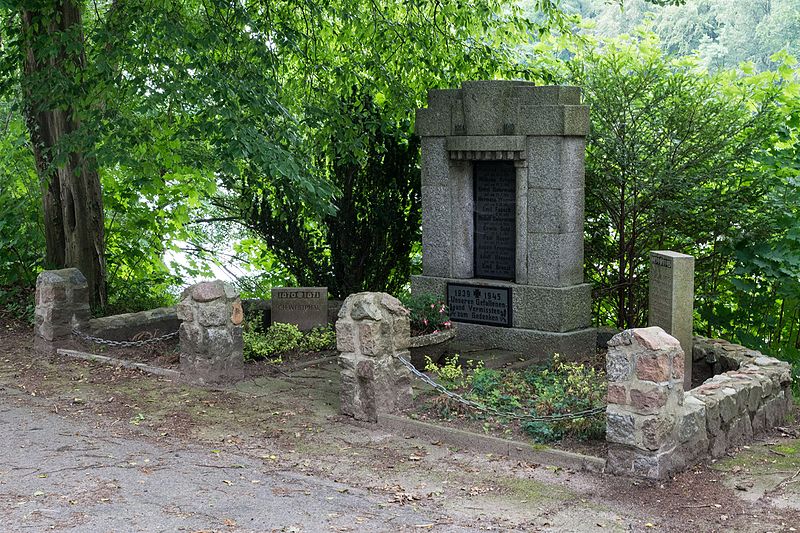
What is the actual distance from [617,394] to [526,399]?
1.87m

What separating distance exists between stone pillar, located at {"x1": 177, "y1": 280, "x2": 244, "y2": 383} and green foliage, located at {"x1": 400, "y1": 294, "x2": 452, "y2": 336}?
1.76 m

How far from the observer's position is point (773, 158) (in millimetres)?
10297

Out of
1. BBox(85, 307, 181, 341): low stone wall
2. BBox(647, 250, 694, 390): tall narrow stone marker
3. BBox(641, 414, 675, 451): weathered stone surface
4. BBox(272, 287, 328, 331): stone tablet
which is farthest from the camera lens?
BBox(272, 287, 328, 331): stone tablet

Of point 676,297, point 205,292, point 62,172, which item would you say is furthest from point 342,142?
point 676,297

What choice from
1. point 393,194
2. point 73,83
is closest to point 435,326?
point 393,194

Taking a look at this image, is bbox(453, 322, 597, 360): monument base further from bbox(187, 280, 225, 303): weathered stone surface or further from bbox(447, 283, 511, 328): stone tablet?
bbox(187, 280, 225, 303): weathered stone surface

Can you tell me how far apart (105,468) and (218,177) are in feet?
24.8

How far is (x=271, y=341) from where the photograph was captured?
34.8 feet

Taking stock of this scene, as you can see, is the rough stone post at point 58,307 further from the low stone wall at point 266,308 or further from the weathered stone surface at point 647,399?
the weathered stone surface at point 647,399

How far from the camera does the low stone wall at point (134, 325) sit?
36.9ft

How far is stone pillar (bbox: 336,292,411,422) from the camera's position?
7922 mm

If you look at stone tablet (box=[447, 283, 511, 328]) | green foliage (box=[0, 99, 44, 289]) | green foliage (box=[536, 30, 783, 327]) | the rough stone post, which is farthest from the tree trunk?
green foliage (box=[536, 30, 783, 327])

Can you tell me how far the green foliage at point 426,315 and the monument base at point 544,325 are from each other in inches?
18.6

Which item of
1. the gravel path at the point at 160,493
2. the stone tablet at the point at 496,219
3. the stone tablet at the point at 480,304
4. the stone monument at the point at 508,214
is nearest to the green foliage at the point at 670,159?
the stone monument at the point at 508,214
